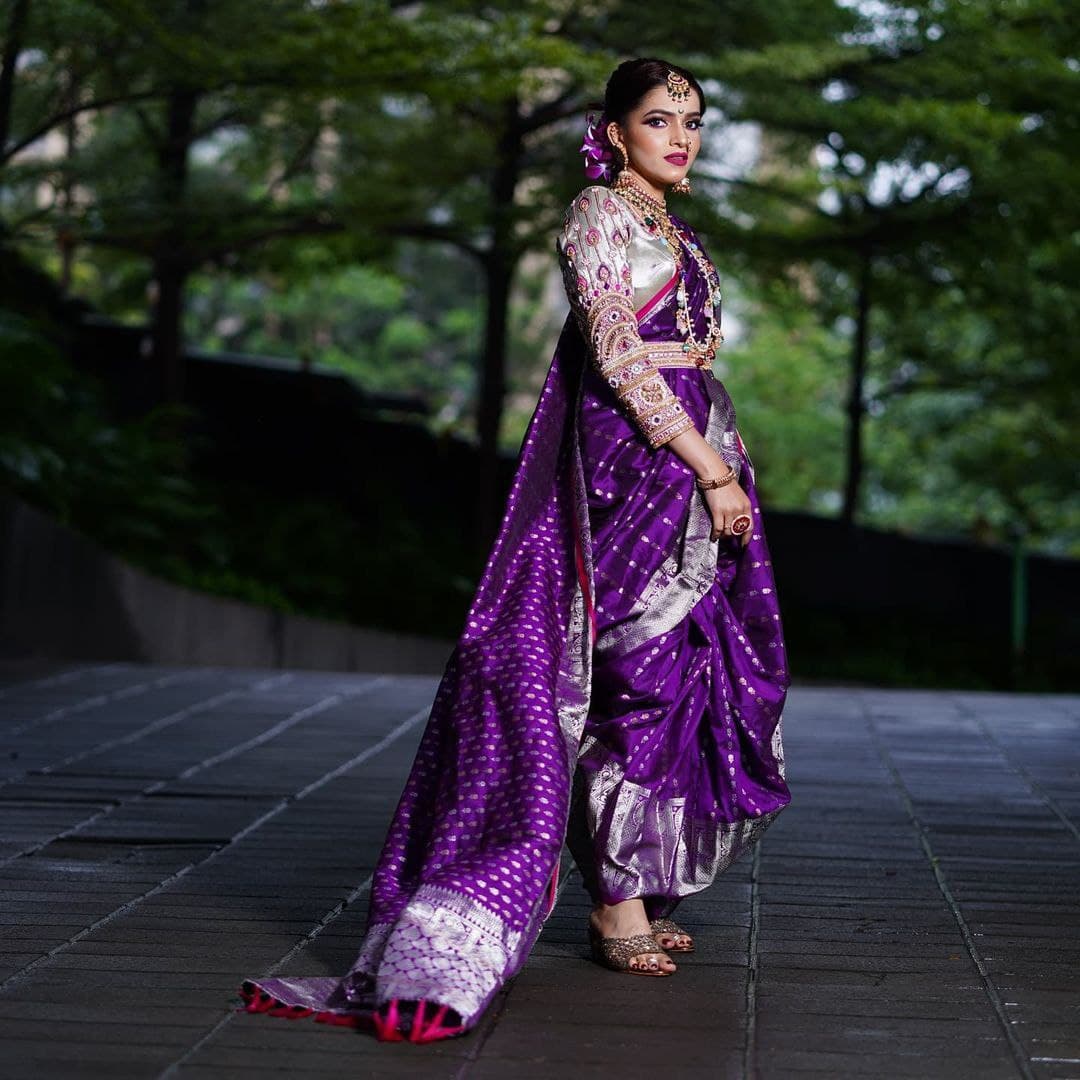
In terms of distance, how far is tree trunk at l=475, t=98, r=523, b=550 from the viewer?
13461 millimetres

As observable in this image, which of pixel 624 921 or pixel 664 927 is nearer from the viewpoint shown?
pixel 624 921

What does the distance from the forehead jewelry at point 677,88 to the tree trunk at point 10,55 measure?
6908mm

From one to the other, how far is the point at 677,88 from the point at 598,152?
8.7 inches

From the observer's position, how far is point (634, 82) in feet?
12.8

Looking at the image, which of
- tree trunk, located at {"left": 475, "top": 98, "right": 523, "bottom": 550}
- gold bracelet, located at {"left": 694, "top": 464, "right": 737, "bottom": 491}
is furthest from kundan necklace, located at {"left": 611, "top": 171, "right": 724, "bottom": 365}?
tree trunk, located at {"left": 475, "top": 98, "right": 523, "bottom": 550}

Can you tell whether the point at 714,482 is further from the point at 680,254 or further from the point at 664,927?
the point at 664,927

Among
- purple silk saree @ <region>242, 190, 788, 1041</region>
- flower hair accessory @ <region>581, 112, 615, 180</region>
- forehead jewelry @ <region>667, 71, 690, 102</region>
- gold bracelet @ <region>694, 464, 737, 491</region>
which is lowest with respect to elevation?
purple silk saree @ <region>242, 190, 788, 1041</region>

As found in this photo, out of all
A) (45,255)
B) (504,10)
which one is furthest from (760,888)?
(45,255)

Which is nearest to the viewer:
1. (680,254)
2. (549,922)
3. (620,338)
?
(620,338)

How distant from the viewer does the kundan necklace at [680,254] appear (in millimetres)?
3893

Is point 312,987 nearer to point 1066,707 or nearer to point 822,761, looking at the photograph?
point 822,761

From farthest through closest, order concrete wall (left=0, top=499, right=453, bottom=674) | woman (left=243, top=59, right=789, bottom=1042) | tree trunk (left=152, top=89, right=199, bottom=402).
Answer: tree trunk (left=152, top=89, right=199, bottom=402)
concrete wall (left=0, top=499, right=453, bottom=674)
woman (left=243, top=59, right=789, bottom=1042)

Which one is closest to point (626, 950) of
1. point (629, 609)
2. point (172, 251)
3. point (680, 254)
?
point (629, 609)

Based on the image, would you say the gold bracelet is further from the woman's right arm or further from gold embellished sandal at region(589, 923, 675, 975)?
gold embellished sandal at region(589, 923, 675, 975)
